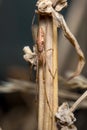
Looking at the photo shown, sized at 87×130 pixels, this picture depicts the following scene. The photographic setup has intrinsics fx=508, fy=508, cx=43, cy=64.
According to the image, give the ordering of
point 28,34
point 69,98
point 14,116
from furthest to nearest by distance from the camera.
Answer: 1. point 28,34
2. point 14,116
3. point 69,98

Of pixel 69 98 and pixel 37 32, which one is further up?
pixel 37 32

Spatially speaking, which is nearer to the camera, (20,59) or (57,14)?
(57,14)

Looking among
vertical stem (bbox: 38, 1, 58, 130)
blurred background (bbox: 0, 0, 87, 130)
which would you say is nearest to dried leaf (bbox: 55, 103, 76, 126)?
vertical stem (bbox: 38, 1, 58, 130)

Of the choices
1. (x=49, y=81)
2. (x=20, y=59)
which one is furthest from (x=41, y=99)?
(x=20, y=59)

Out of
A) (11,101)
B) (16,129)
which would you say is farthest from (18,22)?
(16,129)

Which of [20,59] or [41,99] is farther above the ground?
[41,99]

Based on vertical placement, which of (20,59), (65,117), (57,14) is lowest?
(20,59)

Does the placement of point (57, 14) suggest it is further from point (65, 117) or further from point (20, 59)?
point (20, 59)

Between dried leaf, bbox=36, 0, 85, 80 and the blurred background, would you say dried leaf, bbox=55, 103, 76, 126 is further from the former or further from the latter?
the blurred background

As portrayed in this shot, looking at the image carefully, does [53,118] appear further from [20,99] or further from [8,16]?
[8,16]
